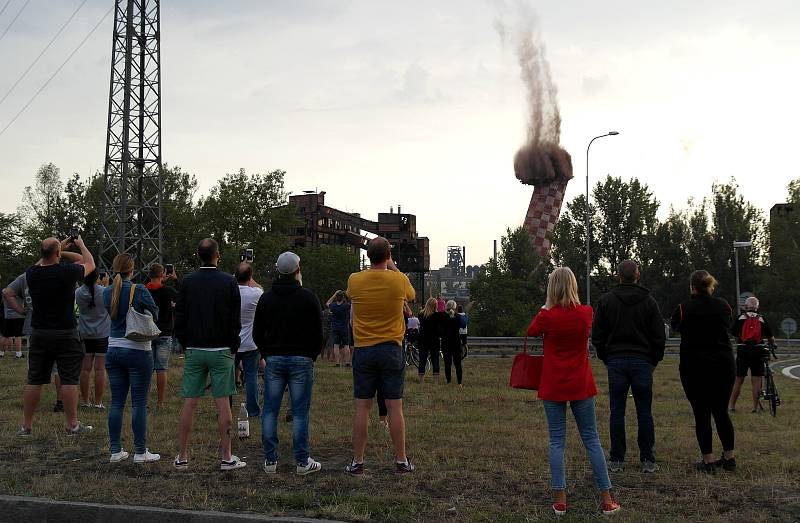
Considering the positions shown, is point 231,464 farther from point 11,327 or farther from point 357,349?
point 11,327

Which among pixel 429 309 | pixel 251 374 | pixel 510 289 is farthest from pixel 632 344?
pixel 510 289

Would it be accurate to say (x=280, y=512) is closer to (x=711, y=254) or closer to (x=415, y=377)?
(x=415, y=377)

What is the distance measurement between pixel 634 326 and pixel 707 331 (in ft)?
2.40

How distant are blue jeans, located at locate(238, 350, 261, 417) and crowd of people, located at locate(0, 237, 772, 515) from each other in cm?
152

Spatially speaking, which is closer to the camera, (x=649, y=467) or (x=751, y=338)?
(x=649, y=467)

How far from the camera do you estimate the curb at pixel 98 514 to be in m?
5.61

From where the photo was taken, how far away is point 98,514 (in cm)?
588

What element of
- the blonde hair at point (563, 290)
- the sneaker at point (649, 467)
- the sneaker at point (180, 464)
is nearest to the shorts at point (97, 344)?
the sneaker at point (180, 464)

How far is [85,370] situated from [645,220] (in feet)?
166

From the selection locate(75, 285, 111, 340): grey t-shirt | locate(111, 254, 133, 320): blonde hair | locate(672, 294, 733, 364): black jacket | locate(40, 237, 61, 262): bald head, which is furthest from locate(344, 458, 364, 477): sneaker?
locate(75, 285, 111, 340): grey t-shirt

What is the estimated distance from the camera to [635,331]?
24.4 ft

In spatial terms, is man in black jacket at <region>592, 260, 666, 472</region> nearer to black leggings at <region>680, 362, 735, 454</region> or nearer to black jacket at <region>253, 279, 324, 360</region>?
black leggings at <region>680, 362, 735, 454</region>

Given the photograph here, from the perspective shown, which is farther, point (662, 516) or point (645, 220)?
point (645, 220)

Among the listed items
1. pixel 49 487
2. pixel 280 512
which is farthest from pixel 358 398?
pixel 49 487
